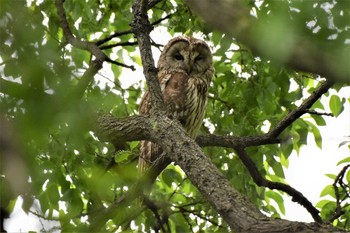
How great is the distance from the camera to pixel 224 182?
8.84 ft

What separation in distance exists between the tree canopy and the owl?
169mm

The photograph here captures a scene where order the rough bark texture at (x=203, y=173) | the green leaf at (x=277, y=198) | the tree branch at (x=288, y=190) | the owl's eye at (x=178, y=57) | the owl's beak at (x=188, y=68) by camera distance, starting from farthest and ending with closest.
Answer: the owl's eye at (x=178, y=57) < the owl's beak at (x=188, y=68) < the green leaf at (x=277, y=198) < the tree branch at (x=288, y=190) < the rough bark texture at (x=203, y=173)

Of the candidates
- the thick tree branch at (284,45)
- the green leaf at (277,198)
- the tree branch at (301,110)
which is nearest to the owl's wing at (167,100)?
the green leaf at (277,198)

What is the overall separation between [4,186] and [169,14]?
3.40 meters

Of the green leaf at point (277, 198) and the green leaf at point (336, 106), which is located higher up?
the green leaf at point (336, 106)

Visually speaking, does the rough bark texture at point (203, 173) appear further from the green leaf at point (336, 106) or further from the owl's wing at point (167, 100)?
the green leaf at point (336, 106)

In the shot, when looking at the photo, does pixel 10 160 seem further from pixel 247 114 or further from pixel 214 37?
pixel 247 114

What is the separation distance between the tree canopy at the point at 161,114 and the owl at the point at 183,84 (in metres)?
0.17

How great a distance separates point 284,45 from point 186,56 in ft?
17.4

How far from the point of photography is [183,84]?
5.89 m

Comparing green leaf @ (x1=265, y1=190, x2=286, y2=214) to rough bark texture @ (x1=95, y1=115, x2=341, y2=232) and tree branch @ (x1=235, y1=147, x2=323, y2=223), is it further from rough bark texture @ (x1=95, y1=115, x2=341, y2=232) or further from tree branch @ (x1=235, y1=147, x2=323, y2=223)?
rough bark texture @ (x1=95, y1=115, x2=341, y2=232)

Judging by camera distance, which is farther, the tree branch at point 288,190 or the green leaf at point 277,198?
the green leaf at point 277,198

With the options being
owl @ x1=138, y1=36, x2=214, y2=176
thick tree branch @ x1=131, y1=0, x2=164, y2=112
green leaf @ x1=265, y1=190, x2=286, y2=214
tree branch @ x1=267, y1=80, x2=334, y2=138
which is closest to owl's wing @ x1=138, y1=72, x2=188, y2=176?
owl @ x1=138, y1=36, x2=214, y2=176

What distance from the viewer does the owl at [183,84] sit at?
541cm
